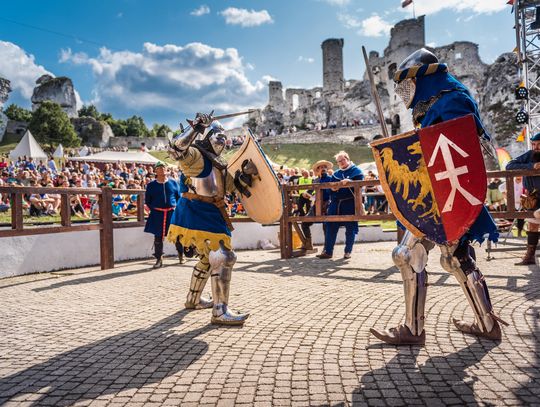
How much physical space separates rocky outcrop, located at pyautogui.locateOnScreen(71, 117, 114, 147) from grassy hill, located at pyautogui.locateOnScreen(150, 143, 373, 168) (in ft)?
81.0

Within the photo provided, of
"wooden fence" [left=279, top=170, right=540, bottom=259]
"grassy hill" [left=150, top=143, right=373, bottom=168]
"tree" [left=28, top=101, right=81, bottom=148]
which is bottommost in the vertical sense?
"wooden fence" [left=279, top=170, right=540, bottom=259]

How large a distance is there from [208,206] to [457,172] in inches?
83.3

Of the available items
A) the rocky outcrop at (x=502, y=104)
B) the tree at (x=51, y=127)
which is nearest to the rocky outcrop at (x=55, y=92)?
the tree at (x=51, y=127)

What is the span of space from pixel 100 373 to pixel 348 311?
7.15ft

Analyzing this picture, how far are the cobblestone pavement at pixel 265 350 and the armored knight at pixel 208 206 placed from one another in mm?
385

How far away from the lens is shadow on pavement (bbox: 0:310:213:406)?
2371 mm

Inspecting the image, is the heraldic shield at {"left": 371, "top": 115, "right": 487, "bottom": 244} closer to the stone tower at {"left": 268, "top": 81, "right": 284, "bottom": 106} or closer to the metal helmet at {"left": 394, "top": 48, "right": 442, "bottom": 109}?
the metal helmet at {"left": 394, "top": 48, "right": 442, "bottom": 109}

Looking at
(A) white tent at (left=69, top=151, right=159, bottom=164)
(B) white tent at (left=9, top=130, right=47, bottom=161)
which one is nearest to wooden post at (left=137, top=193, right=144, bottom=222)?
(A) white tent at (left=69, top=151, right=159, bottom=164)

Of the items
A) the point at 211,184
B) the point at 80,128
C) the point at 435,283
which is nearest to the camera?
the point at 211,184

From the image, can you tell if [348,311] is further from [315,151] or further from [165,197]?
[315,151]

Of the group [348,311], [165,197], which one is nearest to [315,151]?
[165,197]

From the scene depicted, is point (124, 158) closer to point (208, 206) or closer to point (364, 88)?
point (208, 206)

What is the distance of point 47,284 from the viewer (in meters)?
5.76

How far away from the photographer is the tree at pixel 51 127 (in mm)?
54906
